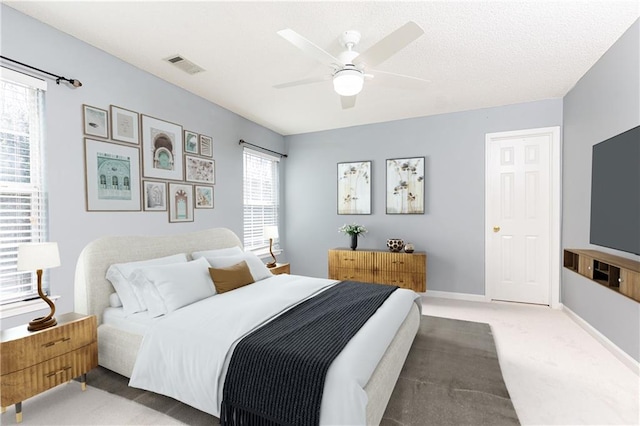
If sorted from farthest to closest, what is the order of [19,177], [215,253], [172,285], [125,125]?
[215,253] → [125,125] → [172,285] → [19,177]

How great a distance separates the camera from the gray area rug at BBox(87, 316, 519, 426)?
1859 mm

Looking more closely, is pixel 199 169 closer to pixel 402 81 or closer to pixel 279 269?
pixel 279 269

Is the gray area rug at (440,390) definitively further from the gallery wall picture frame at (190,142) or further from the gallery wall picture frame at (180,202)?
the gallery wall picture frame at (190,142)

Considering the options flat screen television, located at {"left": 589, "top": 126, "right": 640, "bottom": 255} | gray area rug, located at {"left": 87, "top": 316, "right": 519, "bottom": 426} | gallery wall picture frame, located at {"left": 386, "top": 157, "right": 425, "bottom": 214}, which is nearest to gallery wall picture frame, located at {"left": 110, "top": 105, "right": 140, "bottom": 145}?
gray area rug, located at {"left": 87, "top": 316, "right": 519, "bottom": 426}

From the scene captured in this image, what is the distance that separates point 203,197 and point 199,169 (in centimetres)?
35

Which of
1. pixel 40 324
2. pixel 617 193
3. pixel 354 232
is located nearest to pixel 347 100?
pixel 617 193

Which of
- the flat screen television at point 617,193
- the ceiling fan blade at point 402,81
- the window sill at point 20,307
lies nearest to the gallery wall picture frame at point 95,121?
the window sill at point 20,307

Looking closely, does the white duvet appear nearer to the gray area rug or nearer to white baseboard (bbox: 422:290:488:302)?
the gray area rug

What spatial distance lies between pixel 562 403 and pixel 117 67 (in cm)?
447

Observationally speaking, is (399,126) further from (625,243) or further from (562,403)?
(562,403)

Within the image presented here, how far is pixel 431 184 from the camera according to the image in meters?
4.58

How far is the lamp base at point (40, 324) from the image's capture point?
1.93 metres

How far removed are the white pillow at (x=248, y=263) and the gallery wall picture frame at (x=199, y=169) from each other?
1.13 m

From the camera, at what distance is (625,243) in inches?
90.4
